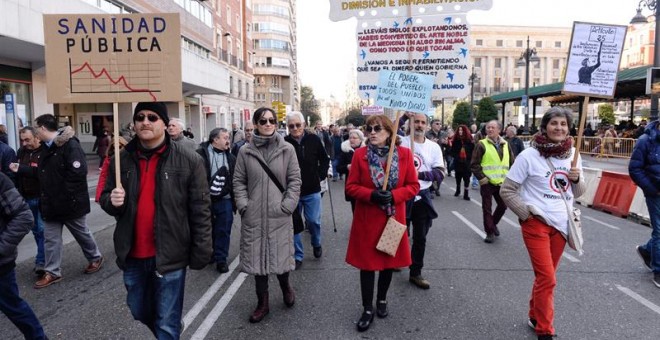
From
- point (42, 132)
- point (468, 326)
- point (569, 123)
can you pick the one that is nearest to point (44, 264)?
point (42, 132)

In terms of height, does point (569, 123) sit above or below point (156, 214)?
above

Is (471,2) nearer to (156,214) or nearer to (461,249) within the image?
(461,249)

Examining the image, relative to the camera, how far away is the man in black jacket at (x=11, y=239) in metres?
3.29

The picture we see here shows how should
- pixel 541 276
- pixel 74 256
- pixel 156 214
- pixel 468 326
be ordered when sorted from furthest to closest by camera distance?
pixel 74 256, pixel 468 326, pixel 541 276, pixel 156 214

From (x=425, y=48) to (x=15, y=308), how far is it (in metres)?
4.98

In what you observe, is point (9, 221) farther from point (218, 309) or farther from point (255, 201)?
point (218, 309)

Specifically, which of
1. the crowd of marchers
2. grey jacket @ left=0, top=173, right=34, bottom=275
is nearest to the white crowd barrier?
the crowd of marchers

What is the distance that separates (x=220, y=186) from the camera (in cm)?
590

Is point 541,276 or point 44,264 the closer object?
point 541,276

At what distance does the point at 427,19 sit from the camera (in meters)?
6.07

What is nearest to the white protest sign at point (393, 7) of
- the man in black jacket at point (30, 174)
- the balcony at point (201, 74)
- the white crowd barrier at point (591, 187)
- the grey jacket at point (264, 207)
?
the grey jacket at point (264, 207)

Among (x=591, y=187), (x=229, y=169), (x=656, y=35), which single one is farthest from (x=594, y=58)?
(x=656, y=35)

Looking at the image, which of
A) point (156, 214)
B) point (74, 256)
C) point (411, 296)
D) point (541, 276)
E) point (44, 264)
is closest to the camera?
point (156, 214)

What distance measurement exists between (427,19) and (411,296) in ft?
10.9
